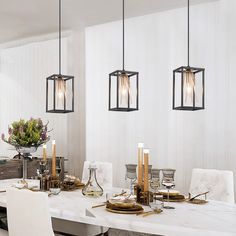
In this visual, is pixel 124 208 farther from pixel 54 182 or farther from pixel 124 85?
pixel 124 85

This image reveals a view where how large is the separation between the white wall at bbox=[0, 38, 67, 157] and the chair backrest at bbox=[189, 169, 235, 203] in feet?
8.04

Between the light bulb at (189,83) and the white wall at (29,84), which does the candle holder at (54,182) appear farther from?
the white wall at (29,84)

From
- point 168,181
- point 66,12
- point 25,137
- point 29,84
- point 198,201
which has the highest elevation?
point 66,12

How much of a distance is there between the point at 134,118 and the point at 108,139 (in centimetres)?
46

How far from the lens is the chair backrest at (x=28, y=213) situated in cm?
177

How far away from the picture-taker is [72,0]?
3.84 meters

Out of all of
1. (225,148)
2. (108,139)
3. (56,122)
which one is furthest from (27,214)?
(56,122)

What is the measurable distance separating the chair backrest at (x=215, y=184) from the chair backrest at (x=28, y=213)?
1.43 m

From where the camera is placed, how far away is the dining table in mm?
1695

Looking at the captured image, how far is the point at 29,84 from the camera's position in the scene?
536 cm

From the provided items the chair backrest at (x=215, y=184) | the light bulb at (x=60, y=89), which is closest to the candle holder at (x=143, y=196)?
the chair backrest at (x=215, y=184)

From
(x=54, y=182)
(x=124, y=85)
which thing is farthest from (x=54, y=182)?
(x=124, y=85)

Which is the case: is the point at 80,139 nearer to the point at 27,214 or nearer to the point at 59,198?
the point at 59,198

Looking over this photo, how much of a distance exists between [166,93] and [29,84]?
221cm
